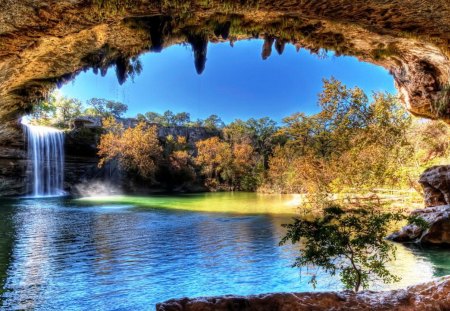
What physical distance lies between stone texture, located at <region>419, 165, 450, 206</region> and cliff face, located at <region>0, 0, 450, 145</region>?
11.1ft

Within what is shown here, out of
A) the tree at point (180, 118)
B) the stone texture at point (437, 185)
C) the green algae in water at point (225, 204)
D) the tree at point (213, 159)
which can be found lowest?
the green algae in water at point (225, 204)

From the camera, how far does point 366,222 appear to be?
17.5 ft

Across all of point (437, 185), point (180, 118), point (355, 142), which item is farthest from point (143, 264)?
point (180, 118)

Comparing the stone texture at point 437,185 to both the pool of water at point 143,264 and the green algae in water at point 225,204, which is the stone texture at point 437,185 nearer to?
the pool of water at point 143,264

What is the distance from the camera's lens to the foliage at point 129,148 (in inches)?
1299

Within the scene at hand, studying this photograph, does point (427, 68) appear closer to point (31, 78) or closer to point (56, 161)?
point (31, 78)

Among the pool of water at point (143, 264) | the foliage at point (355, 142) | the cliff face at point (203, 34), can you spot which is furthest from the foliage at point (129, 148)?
the cliff face at point (203, 34)

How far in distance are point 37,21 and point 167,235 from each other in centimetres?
940

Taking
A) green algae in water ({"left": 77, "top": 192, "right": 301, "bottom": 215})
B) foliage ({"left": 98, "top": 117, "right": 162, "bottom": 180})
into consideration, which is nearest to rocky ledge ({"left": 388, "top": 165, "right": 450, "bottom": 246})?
green algae in water ({"left": 77, "top": 192, "right": 301, "bottom": 215})

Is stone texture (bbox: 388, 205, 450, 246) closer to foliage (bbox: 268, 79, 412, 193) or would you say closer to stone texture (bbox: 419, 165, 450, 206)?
stone texture (bbox: 419, 165, 450, 206)

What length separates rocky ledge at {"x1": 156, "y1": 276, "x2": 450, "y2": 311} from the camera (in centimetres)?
362

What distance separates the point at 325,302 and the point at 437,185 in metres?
9.74

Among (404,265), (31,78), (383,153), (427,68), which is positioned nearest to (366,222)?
(404,265)

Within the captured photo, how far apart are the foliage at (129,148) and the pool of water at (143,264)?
1928 centimetres
